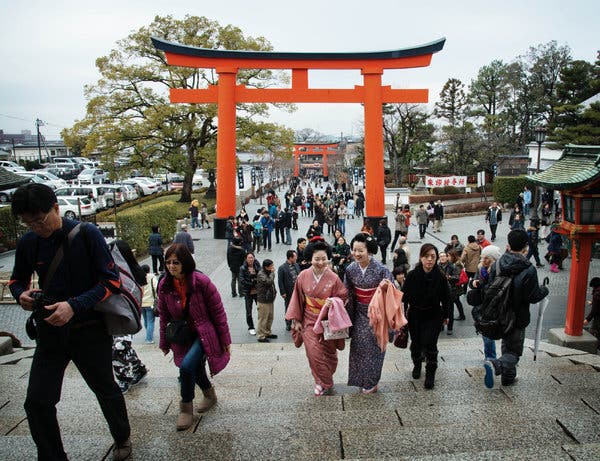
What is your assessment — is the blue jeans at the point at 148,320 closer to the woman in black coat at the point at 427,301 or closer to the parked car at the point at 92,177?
the woman in black coat at the point at 427,301

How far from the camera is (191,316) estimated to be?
11.6 ft

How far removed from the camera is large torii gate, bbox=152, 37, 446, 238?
17.8m

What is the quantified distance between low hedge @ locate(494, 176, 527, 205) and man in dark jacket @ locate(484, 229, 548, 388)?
25006mm

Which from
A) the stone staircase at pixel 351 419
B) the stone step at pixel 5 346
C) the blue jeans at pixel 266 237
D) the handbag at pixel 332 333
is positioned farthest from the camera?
the blue jeans at pixel 266 237

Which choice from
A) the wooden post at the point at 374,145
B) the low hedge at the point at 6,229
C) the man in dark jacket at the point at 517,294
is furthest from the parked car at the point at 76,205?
the man in dark jacket at the point at 517,294

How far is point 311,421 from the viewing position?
3365 millimetres

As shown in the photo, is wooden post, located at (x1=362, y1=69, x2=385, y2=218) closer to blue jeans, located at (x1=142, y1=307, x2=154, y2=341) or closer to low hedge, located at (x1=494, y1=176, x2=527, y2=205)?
low hedge, located at (x1=494, y1=176, x2=527, y2=205)

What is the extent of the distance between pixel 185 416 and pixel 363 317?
1773mm

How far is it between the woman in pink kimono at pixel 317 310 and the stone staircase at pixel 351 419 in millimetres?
231

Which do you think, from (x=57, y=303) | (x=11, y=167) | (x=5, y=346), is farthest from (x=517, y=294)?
(x=11, y=167)

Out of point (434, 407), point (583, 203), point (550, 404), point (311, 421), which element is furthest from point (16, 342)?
point (583, 203)

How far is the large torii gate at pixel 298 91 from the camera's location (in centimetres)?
1780

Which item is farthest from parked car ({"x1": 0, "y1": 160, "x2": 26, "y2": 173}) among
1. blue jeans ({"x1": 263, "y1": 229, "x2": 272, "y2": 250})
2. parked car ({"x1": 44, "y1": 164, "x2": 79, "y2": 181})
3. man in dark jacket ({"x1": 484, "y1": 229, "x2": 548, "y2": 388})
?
man in dark jacket ({"x1": 484, "y1": 229, "x2": 548, "y2": 388})

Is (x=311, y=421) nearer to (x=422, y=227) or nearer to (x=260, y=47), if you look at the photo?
(x=422, y=227)
